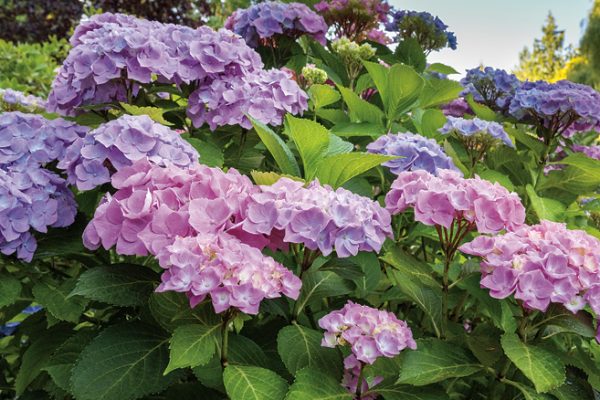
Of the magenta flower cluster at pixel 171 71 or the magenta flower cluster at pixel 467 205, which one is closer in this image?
the magenta flower cluster at pixel 467 205

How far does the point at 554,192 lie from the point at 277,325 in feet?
3.98

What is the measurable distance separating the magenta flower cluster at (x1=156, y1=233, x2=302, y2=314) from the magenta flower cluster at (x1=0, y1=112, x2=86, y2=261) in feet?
1.77

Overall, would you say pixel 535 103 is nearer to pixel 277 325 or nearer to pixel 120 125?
pixel 277 325

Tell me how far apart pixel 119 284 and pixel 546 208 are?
1301 mm

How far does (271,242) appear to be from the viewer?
1.37 m

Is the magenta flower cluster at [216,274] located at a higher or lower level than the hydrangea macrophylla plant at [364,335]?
higher

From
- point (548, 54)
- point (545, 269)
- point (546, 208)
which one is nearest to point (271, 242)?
point (545, 269)

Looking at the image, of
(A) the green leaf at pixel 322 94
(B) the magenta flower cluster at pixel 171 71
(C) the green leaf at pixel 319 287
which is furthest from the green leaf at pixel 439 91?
(C) the green leaf at pixel 319 287

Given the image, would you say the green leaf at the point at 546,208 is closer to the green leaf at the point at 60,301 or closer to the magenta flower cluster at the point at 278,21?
the magenta flower cluster at the point at 278,21

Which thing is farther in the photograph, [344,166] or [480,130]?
[480,130]

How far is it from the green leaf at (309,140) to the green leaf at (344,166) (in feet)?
0.14

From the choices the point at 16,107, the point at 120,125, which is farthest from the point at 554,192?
the point at 16,107

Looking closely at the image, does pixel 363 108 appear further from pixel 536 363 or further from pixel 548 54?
pixel 548 54

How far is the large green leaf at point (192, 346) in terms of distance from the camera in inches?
45.0
